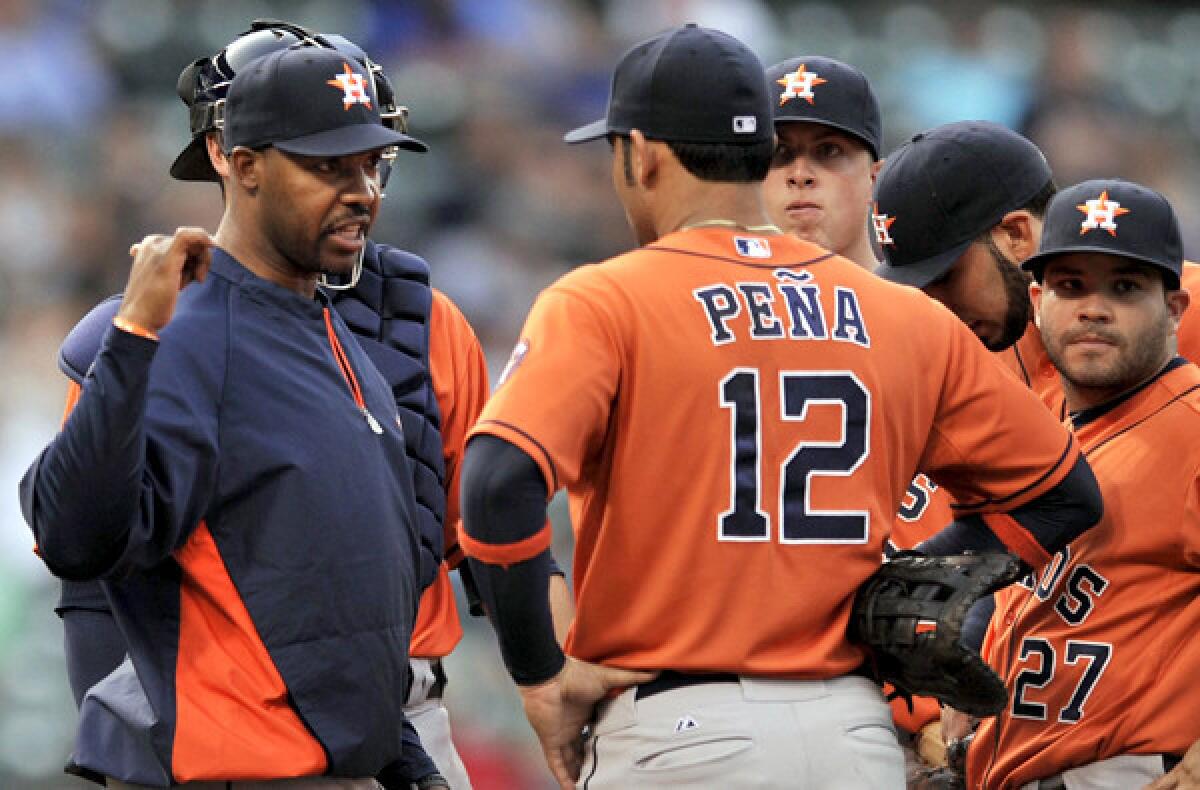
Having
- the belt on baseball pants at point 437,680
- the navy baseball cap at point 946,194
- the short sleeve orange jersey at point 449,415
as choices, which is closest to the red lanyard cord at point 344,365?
the short sleeve orange jersey at point 449,415

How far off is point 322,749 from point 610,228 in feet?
21.2

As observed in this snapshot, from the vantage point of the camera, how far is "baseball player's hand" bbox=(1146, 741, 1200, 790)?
10.7ft

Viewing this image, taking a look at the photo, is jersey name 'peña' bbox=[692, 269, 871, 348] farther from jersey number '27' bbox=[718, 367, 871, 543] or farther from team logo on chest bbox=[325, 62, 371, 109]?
team logo on chest bbox=[325, 62, 371, 109]

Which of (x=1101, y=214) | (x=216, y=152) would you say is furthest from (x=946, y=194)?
(x=216, y=152)

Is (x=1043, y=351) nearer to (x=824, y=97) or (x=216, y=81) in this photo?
(x=824, y=97)

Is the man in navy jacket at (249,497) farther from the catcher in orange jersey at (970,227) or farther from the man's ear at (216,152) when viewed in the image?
the catcher in orange jersey at (970,227)

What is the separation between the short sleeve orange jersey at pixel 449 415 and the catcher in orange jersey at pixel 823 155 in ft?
2.89

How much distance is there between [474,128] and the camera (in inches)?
361

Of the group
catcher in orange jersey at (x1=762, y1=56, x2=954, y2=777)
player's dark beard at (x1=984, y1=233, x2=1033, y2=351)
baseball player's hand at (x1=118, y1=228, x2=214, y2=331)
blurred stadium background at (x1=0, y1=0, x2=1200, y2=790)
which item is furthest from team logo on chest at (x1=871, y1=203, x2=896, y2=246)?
blurred stadium background at (x1=0, y1=0, x2=1200, y2=790)

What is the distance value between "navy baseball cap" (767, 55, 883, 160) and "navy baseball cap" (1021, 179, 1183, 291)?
86cm

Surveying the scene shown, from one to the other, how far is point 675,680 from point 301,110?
3.60 feet

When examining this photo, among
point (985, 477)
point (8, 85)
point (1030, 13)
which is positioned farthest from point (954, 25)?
point (985, 477)

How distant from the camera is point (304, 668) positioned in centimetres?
290

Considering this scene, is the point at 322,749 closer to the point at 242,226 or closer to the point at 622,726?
the point at 622,726
